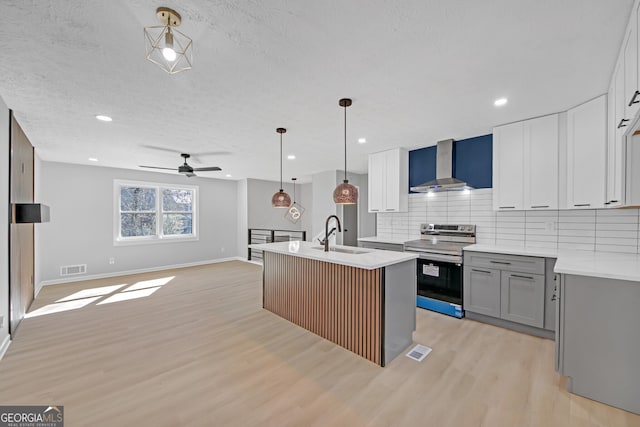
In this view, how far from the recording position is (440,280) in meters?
3.56

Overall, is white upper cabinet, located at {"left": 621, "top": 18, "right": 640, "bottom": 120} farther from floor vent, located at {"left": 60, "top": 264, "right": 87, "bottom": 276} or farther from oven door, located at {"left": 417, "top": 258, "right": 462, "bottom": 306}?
floor vent, located at {"left": 60, "top": 264, "right": 87, "bottom": 276}

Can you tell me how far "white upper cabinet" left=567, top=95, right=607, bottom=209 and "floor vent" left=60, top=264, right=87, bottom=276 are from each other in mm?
8348

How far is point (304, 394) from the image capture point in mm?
1950

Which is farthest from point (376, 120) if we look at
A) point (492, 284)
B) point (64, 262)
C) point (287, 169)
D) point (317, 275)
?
point (64, 262)

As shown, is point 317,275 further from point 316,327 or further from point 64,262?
point 64,262

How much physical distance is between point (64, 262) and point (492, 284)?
7.69 meters

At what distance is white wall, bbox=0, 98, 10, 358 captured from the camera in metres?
2.50

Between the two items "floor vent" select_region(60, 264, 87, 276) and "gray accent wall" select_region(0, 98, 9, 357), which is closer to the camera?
"gray accent wall" select_region(0, 98, 9, 357)

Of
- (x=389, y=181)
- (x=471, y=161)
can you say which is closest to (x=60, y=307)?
(x=389, y=181)

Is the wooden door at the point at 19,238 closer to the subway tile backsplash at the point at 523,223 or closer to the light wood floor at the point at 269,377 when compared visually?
the light wood floor at the point at 269,377

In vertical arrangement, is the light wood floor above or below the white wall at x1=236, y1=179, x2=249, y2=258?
below

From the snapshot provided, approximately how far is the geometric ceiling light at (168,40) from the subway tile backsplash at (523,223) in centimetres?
381

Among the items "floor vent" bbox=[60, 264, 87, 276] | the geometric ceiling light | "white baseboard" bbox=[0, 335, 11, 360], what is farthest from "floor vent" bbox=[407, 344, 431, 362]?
"floor vent" bbox=[60, 264, 87, 276]

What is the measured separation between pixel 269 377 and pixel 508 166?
143 inches
